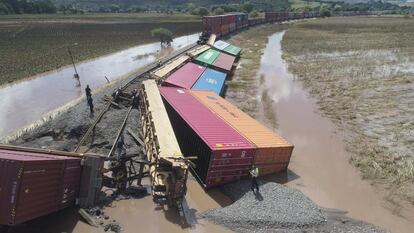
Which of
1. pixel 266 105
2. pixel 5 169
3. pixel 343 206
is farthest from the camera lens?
pixel 266 105

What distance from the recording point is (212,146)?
19516 mm

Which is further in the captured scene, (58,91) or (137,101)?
(58,91)

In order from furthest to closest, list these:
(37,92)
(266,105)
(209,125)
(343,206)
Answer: (37,92) → (266,105) → (209,125) → (343,206)

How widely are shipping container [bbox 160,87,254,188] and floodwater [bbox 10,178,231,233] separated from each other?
1469mm

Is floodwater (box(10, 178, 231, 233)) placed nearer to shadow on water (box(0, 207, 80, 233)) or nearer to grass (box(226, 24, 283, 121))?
shadow on water (box(0, 207, 80, 233))

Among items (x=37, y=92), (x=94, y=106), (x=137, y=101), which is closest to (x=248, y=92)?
(x=137, y=101)

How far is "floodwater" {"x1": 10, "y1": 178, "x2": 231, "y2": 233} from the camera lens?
54.2 ft

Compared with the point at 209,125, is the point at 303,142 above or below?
below

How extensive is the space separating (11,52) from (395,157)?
57.2 m

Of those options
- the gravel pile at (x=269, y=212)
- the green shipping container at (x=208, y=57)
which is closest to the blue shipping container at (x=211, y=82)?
the green shipping container at (x=208, y=57)

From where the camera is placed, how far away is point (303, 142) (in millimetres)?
26891

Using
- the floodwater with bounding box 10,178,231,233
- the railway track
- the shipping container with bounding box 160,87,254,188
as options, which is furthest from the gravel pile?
the railway track

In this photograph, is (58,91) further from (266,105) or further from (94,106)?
(266,105)

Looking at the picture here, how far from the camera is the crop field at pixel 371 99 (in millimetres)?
22078
